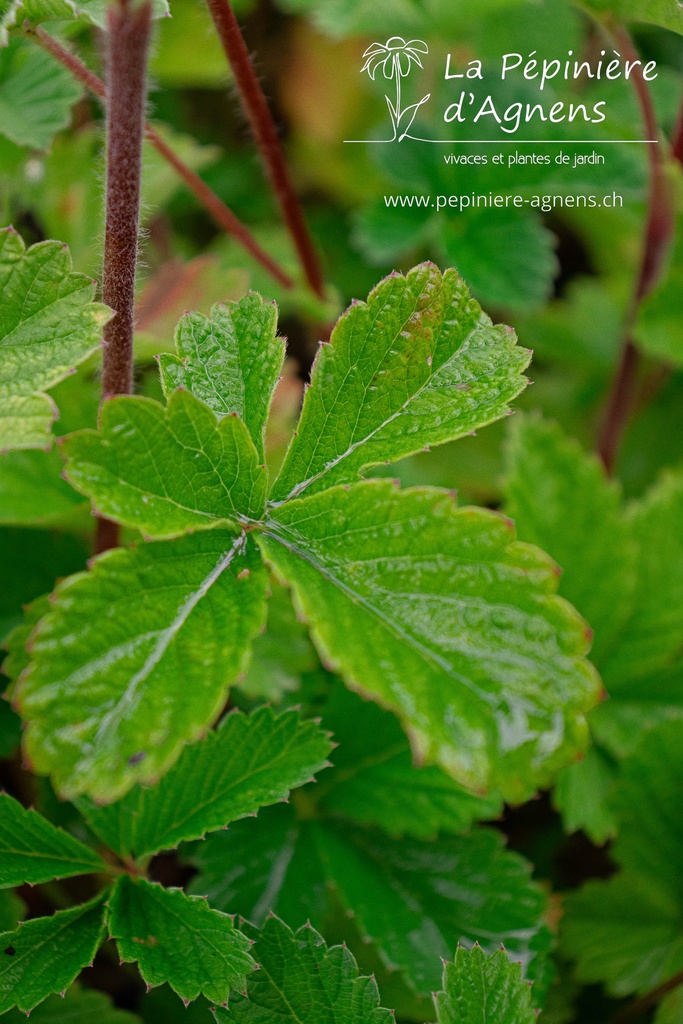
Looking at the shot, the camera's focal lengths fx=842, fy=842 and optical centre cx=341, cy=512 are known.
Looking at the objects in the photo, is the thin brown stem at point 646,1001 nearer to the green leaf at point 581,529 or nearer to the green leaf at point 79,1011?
the green leaf at point 581,529

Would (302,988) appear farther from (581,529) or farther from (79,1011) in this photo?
(581,529)

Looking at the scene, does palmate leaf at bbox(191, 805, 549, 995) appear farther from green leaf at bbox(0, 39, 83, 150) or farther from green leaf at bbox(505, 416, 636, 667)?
green leaf at bbox(0, 39, 83, 150)

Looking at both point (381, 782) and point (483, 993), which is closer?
point (483, 993)

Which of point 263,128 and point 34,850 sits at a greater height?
point 263,128

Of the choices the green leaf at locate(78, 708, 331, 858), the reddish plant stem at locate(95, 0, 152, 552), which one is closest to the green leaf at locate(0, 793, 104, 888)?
the green leaf at locate(78, 708, 331, 858)

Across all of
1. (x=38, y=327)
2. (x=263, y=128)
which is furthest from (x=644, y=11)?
(x=38, y=327)

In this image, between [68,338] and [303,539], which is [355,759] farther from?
[68,338]

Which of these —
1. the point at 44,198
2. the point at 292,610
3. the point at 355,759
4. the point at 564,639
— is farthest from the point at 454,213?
the point at 564,639
